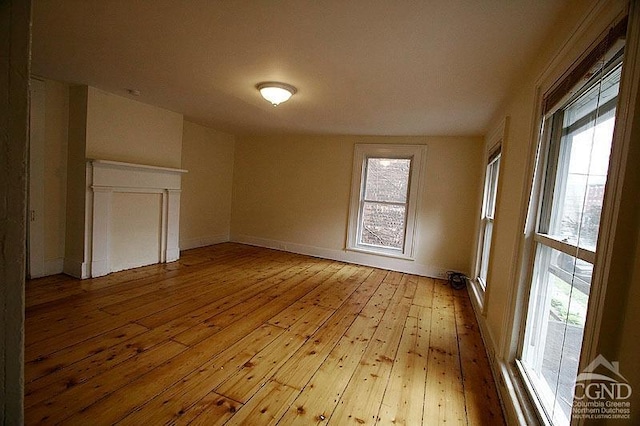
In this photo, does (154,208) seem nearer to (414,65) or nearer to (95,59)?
(95,59)

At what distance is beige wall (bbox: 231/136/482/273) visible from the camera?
13.9 ft

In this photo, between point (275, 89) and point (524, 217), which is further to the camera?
point (275, 89)

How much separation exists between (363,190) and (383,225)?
696 millimetres

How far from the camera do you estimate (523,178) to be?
71.5 inches

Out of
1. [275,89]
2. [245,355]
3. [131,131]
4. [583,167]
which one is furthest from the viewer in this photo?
[131,131]

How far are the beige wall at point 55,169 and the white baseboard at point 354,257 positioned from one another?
2964 millimetres

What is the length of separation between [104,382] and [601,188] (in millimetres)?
2615

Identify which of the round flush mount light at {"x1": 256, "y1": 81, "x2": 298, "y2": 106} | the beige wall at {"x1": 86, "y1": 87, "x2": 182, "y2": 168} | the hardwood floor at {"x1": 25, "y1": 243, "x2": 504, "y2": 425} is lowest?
the hardwood floor at {"x1": 25, "y1": 243, "x2": 504, "y2": 425}

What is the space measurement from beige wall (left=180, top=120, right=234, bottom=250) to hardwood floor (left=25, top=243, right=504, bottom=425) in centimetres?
163

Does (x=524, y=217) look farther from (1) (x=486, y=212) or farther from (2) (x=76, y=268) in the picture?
(2) (x=76, y=268)

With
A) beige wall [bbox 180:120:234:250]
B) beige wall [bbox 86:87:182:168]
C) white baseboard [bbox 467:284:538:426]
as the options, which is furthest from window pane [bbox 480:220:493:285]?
beige wall [bbox 180:120:234:250]

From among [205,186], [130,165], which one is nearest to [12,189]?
[130,165]

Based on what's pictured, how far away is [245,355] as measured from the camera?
2.00m

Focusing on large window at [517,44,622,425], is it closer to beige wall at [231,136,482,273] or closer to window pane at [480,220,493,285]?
window pane at [480,220,493,285]
